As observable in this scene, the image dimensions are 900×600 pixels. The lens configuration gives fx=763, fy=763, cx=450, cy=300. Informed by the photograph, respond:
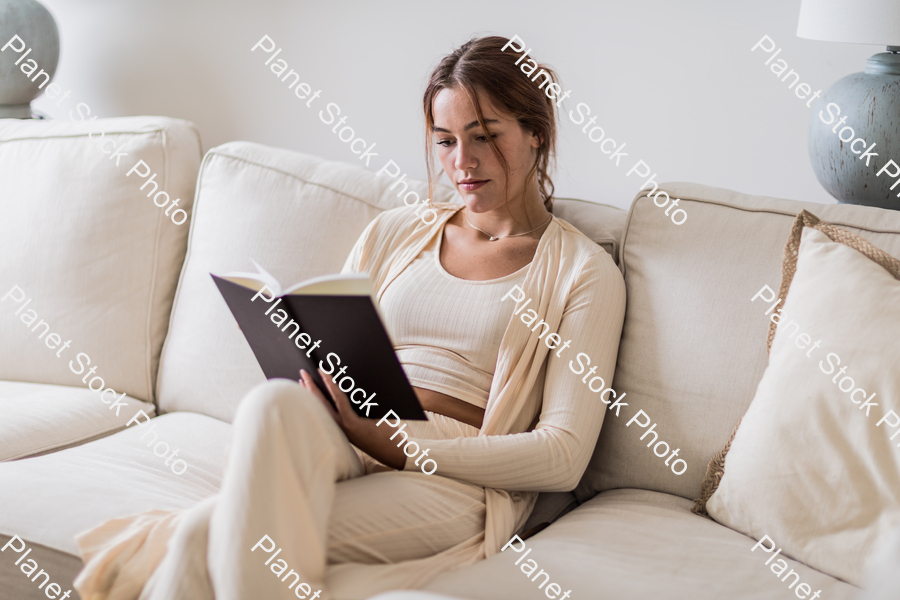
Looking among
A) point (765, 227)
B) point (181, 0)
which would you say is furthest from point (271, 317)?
point (181, 0)

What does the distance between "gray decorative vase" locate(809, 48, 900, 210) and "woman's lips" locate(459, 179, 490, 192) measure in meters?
0.65

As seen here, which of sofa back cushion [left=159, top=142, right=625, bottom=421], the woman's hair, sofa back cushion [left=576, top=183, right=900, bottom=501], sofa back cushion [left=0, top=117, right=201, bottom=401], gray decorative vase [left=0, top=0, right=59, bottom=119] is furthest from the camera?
gray decorative vase [left=0, top=0, right=59, bottom=119]

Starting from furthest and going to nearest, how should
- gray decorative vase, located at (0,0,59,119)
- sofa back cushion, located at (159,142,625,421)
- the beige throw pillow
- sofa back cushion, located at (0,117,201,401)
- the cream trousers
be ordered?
gray decorative vase, located at (0,0,59,119)
sofa back cushion, located at (0,117,201,401)
sofa back cushion, located at (159,142,625,421)
the beige throw pillow
the cream trousers

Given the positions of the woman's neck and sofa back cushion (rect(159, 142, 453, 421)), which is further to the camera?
sofa back cushion (rect(159, 142, 453, 421))

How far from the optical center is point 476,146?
144 cm

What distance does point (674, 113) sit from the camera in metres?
1.80

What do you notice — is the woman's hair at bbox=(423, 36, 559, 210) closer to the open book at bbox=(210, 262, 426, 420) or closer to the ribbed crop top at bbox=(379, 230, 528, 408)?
the ribbed crop top at bbox=(379, 230, 528, 408)

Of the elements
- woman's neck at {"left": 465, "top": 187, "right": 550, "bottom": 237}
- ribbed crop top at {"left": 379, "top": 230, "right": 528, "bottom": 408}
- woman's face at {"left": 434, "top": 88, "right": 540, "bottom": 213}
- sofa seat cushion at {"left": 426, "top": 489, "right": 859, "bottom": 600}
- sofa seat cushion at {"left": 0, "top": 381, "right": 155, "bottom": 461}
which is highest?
woman's face at {"left": 434, "top": 88, "right": 540, "bottom": 213}

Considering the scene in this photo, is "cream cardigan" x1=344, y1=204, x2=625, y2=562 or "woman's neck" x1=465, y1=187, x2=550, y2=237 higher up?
"woman's neck" x1=465, y1=187, x2=550, y2=237

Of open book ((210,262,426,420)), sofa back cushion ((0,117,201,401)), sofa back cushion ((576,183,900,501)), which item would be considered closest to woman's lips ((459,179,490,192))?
sofa back cushion ((576,183,900,501))

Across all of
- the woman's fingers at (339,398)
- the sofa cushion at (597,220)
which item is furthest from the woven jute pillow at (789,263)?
the woman's fingers at (339,398)

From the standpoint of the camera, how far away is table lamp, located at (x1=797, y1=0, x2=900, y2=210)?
1321 millimetres

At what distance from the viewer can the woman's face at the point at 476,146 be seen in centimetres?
143

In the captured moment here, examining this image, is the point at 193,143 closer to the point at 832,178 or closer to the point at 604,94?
the point at 604,94
